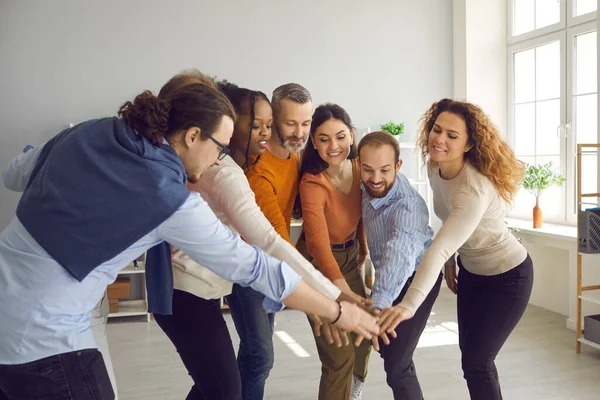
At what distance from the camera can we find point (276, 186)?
97.6 inches

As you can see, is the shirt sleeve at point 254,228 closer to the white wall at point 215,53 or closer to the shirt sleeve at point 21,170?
the shirt sleeve at point 21,170

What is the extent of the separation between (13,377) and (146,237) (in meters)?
0.44

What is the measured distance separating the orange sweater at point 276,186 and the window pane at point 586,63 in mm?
3365

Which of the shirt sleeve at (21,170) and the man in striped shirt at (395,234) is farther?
the man in striped shirt at (395,234)

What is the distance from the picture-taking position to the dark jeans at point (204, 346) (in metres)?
2.06

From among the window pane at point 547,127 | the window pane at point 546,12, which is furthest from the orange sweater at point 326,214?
the window pane at point 546,12

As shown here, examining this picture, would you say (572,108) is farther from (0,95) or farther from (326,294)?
(0,95)

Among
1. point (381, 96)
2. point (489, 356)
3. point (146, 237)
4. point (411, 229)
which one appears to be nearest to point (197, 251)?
point (146, 237)

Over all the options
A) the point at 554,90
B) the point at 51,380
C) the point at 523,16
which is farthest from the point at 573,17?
the point at 51,380

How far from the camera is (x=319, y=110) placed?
254 centimetres

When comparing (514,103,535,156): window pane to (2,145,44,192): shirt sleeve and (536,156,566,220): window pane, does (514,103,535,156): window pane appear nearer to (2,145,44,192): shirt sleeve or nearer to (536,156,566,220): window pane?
(536,156,566,220): window pane

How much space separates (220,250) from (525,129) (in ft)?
15.6

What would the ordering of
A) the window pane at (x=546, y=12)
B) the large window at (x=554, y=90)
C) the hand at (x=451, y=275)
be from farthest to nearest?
the window pane at (x=546, y=12) < the large window at (x=554, y=90) < the hand at (x=451, y=275)

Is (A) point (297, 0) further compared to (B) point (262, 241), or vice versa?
(A) point (297, 0)
